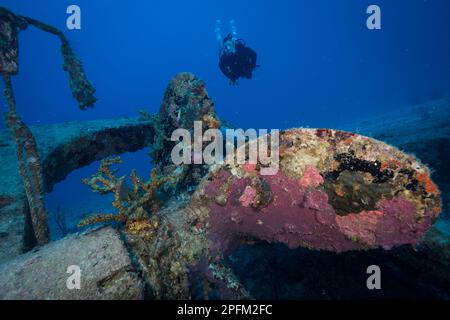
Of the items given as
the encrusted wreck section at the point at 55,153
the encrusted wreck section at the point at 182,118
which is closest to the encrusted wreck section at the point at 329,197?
the encrusted wreck section at the point at 182,118

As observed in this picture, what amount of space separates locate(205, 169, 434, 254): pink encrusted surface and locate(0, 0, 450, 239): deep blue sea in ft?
250

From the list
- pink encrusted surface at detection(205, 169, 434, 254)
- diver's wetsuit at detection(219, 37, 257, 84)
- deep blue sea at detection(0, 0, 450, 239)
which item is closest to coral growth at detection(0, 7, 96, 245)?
pink encrusted surface at detection(205, 169, 434, 254)

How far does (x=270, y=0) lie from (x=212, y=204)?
138m

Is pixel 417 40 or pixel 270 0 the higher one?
pixel 270 0

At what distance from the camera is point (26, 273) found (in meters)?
2.31

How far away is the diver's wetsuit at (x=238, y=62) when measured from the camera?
960 centimetres

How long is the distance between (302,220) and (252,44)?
567 feet

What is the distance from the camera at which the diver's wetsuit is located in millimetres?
9602

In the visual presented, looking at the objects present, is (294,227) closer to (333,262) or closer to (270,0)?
(333,262)

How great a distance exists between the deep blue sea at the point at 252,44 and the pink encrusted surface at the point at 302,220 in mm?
76276

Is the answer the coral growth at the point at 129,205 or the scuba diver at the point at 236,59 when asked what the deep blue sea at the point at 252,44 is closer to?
the scuba diver at the point at 236,59

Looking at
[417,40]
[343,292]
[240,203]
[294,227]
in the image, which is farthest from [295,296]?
[417,40]

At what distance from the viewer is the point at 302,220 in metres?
2.74

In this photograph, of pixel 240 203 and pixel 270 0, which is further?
pixel 270 0
